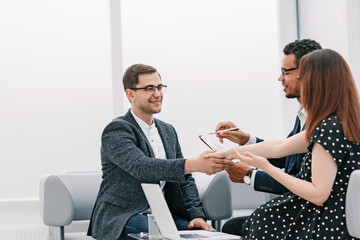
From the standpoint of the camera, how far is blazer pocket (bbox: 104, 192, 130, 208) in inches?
141

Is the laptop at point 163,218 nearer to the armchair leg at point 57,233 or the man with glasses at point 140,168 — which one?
the man with glasses at point 140,168

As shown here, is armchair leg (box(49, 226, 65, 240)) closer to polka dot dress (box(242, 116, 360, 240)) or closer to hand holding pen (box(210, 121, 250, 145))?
hand holding pen (box(210, 121, 250, 145))

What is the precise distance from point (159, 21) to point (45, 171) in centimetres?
151

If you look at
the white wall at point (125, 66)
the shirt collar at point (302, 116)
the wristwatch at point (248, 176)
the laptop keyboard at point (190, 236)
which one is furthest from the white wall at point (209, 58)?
the laptop keyboard at point (190, 236)

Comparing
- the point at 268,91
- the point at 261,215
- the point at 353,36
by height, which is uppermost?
the point at 353,36

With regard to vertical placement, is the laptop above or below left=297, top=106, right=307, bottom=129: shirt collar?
below

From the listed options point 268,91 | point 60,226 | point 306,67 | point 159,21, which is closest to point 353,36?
point 268,91

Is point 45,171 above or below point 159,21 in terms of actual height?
below

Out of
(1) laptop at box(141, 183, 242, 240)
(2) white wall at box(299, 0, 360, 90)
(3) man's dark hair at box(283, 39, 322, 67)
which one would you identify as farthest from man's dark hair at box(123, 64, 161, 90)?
(2) white wall at box(299, 0, 360, 90)

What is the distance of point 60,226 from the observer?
12.5 ft

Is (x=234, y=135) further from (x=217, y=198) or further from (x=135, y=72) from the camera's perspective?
(x=135, y=72)

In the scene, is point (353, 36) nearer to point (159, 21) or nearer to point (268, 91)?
point (268, 91)

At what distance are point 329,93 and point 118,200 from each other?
1.40 meters

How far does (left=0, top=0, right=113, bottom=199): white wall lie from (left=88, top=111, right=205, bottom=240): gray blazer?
157cm
